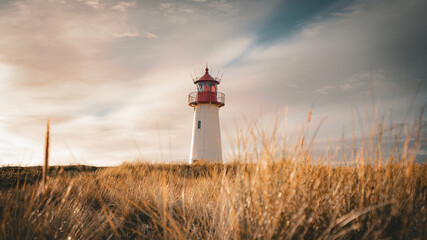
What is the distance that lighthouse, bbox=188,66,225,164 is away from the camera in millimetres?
15773

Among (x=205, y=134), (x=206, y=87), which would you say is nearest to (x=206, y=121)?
(x=205, y=134)

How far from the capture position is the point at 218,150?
1608 centimetres

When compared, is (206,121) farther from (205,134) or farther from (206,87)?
(206,87)

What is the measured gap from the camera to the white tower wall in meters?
15.7

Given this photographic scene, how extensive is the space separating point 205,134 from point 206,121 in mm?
850

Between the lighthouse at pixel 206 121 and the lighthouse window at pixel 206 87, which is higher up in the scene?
the lighthouse window at pixel 206 87

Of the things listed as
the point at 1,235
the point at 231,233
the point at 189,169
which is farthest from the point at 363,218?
the point at 189,169

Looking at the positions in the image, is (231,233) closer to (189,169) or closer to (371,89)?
(371,89)

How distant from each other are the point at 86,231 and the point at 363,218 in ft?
8.21

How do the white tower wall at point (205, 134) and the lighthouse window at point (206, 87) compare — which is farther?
the lighthouse window at point (206, 87)

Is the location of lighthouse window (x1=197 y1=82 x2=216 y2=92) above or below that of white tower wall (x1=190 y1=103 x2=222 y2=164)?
above

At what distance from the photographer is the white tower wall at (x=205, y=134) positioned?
15703mm

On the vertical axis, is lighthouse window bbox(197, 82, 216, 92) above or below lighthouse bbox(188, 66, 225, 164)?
above

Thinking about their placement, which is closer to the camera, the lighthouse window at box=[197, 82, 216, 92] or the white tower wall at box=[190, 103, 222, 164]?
the white tower wall at box=[190, 103, 222, 164]
